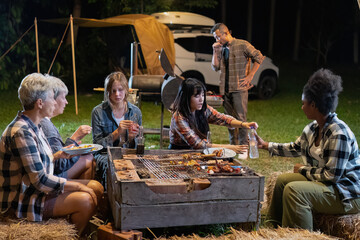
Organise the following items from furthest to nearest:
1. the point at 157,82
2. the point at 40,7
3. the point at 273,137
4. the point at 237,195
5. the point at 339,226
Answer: the point at 40,7
the point at 273,137
the point at 157,82
the point at 339,226
the point at 237,195

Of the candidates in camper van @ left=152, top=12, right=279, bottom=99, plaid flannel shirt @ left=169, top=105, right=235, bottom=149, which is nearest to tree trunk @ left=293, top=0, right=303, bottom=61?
camper van @ left=152, top=12, right=279, bottom=99

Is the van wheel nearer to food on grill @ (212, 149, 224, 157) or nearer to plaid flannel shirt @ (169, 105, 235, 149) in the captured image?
plaid flannel shirt @ (169, 105, 235, 149)

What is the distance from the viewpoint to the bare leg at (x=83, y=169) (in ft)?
12.8

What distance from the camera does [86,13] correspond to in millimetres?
17000

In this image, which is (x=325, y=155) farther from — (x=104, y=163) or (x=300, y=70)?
(x=300, y=70)

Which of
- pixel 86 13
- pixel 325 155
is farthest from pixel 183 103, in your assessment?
pixel 86 13

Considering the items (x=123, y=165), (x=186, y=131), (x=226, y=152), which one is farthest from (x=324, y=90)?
(x=123, y=165)

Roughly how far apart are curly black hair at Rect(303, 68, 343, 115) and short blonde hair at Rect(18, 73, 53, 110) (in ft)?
6.39

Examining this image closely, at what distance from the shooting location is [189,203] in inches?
122

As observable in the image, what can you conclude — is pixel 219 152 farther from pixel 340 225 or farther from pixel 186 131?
pixel 340 225

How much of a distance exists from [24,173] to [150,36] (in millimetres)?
9051

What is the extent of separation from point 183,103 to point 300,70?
17027 millimetres

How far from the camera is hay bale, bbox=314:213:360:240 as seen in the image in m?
3.33

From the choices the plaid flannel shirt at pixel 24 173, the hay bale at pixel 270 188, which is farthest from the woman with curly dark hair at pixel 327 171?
the plaid flannel shirt at pixel 24 173
